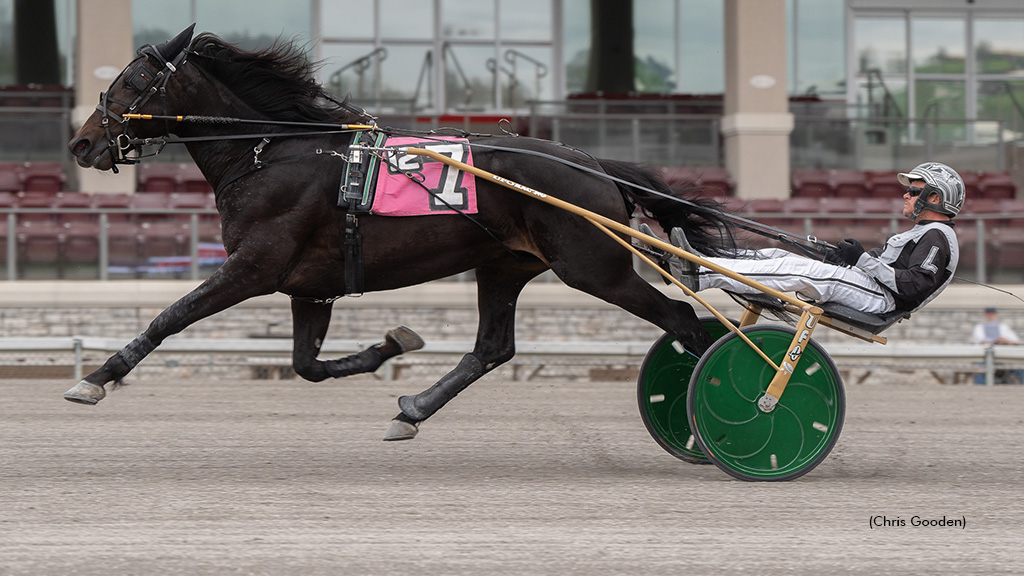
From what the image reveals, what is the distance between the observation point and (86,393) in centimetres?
502

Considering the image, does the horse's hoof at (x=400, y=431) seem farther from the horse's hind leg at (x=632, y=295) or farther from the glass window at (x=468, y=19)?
the glass window at (x=468, y=19)

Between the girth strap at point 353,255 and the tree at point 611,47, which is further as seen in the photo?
the tree at point 611,47

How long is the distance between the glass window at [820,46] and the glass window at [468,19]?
6.06 metres

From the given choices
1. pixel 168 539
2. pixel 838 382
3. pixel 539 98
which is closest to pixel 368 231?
pixel 168 539

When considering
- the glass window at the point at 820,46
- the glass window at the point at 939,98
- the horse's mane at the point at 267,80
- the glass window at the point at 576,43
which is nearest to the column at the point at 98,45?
the glass window at the point at 576,43

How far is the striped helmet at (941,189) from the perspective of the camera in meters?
5.19

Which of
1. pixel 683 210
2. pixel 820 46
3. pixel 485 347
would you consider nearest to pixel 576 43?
pixel 820 46

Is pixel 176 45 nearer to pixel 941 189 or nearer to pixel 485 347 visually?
pixel 485 347

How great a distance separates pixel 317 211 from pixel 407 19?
1531 centimetres

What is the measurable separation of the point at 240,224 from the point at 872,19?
19.0m

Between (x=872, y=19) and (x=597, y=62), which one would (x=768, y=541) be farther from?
(x=872, y=19)

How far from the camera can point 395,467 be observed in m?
5.55

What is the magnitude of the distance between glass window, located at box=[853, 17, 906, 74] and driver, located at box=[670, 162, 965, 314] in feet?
56.4

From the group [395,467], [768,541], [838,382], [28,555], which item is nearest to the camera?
[28,555]
